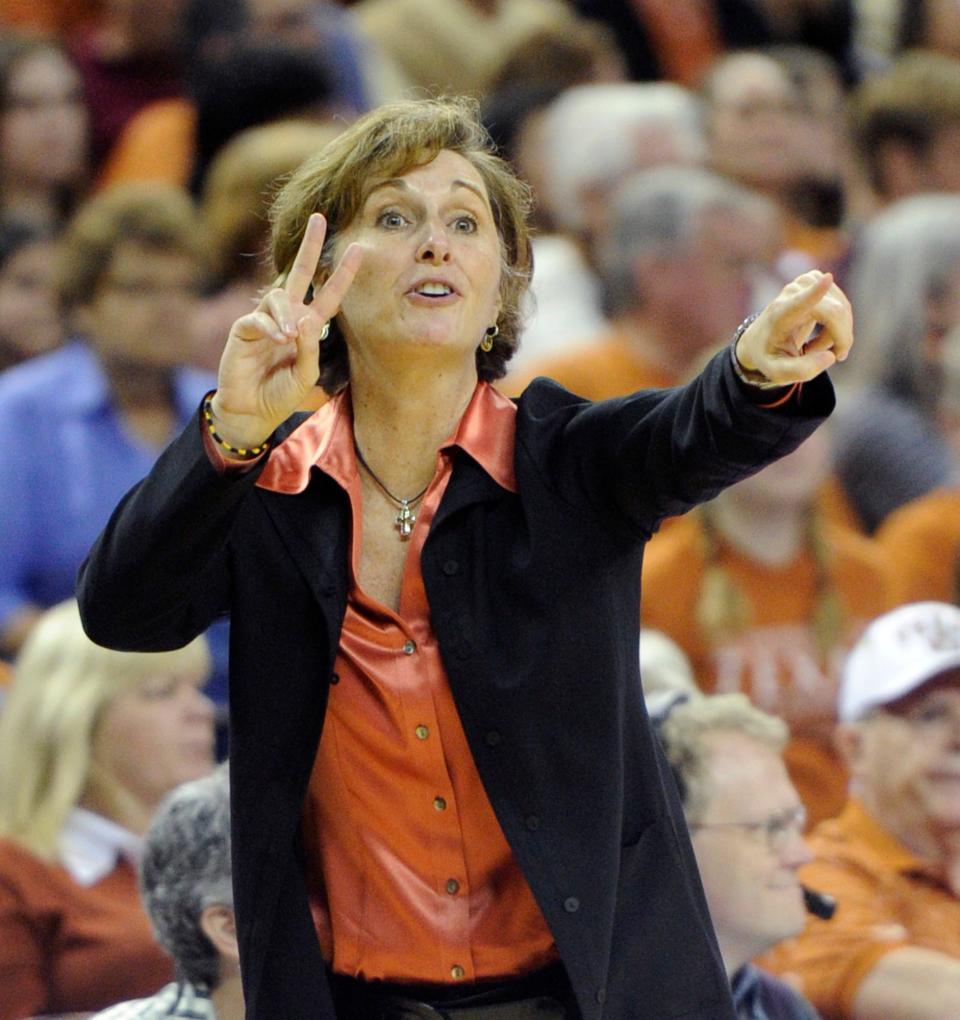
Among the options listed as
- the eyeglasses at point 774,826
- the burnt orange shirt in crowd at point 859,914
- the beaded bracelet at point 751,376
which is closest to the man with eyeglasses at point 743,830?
the eyeglasses at point 774,826

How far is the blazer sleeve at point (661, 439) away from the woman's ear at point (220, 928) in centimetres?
113

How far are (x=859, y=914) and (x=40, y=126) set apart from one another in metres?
3.37

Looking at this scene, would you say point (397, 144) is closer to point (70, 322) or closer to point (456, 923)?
point (456, 923)

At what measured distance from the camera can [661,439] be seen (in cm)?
204

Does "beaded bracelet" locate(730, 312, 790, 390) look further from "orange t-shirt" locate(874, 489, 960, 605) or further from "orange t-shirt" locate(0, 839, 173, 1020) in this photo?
"orange t-shirt" locate(874, 489, 960, 605)

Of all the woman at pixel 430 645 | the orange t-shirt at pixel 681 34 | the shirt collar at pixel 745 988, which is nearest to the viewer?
the woman at pixel 430 645

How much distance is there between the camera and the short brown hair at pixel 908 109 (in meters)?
5.81

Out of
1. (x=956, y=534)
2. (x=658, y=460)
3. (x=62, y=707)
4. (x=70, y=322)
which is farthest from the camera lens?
(x=70, y=322)

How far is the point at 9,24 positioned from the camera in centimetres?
636

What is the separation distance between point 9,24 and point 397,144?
446 centimetres

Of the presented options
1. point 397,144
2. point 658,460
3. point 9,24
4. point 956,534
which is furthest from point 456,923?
point 9,24

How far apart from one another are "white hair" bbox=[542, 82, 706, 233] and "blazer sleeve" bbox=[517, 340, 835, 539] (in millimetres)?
3232

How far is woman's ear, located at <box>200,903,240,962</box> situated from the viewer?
3018 mm

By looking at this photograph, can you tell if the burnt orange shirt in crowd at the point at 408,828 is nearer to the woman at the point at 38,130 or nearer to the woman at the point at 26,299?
the woman at the point at 26,299
